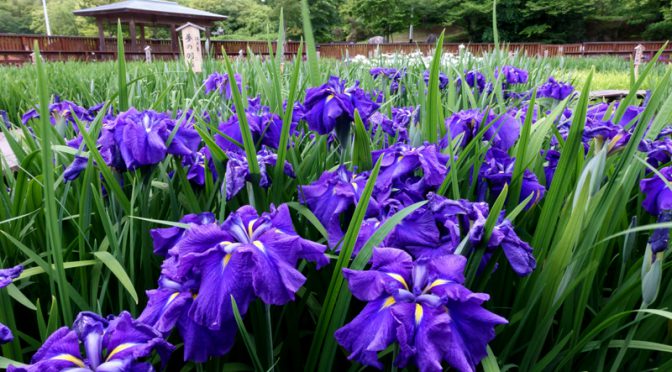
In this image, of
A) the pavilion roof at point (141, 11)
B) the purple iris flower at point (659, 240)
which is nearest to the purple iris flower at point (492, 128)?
the purple iris flower at point (659, 240)

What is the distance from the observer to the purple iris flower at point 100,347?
0.55 m

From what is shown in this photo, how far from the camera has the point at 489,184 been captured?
110 cm

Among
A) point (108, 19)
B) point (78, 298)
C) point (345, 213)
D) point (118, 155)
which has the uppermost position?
point (108, 19)

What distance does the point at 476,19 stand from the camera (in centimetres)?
3531

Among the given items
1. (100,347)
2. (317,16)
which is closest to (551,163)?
(100,347)

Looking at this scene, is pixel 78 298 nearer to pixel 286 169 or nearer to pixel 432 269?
pixel 286 169

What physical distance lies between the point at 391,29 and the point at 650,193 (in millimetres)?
40484

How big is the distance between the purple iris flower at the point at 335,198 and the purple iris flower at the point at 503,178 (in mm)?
299

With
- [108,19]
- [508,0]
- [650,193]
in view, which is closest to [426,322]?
[650,193]

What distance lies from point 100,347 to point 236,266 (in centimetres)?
19

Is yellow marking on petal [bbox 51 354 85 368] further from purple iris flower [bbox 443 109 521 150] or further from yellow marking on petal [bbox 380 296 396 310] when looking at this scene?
purple iris flower [bbox 443 109 521 150]

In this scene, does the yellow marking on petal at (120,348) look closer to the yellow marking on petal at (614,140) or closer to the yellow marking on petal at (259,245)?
the yellow marking on petal at (259,245)

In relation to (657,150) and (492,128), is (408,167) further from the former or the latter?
Answer: (657,150)

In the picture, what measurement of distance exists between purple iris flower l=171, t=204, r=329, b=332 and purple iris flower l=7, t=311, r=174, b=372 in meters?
0.06
